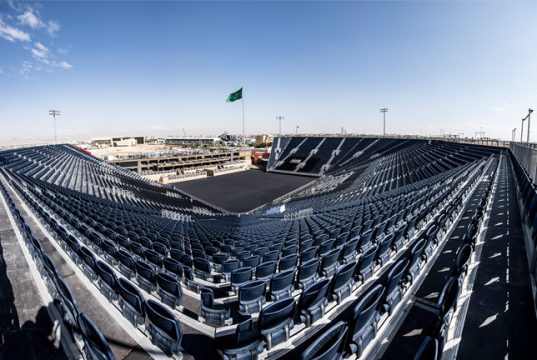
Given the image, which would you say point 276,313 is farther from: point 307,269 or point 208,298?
point 307,269

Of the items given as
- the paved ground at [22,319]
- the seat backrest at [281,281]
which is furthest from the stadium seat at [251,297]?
the paved ground at [22,319]

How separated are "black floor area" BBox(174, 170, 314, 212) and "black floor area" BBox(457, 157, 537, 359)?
26582mm

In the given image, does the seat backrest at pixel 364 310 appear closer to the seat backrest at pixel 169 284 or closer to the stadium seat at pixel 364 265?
the stadium seat at pixel 364 265

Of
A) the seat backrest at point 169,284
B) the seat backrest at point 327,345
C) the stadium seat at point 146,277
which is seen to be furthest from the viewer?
the stadium seat at point 146,277

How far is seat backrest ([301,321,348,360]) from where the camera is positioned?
A: 1.87 metres

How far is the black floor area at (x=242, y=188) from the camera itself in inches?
1309

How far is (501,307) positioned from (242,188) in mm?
38972

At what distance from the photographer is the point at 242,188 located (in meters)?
41.4

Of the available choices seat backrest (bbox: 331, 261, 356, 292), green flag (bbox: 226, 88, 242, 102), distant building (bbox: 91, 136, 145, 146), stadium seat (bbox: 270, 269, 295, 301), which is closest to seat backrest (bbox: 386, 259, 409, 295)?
seat backrest (bbox: 331, 261, 356, 292)

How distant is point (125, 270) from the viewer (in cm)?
484

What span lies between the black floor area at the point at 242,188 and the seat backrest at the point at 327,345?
28.1m

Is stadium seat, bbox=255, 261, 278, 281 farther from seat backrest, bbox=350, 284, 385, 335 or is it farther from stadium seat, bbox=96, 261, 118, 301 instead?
stadium seat, bbox=96, 261, 118, 301

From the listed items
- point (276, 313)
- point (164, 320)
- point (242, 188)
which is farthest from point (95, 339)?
point (242, 188)

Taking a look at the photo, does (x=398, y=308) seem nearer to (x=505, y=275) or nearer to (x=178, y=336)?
(x=505, y=275)
